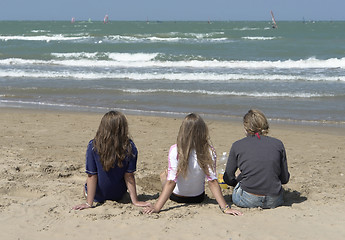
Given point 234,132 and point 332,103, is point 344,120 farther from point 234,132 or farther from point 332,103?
point 234,132

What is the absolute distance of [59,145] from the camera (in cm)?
717

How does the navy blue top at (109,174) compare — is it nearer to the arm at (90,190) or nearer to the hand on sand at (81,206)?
the arm at (90,190)

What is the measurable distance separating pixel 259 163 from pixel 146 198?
1307 millimetres

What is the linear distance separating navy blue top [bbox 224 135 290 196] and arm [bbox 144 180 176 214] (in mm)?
635

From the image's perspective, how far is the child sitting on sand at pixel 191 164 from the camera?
13.7 ft

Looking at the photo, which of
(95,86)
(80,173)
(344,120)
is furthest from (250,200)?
(95,86)

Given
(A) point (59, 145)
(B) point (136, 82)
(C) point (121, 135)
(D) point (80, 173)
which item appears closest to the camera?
(C) point (121, 135)

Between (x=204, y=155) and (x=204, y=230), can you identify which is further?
(x=204, y=155)

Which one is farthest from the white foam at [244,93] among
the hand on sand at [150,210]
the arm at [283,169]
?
the hand on sand at [150,210]

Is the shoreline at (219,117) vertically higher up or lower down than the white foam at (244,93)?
lower down

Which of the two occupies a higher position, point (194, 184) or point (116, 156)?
point (116, 156)

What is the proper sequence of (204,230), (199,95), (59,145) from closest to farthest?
(204,230) < (59,145) < (199,95)

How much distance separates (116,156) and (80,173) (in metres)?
1.53

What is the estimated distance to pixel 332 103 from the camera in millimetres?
11703
